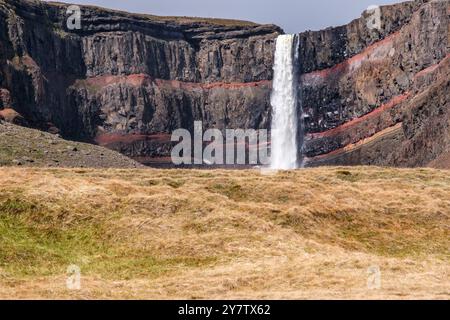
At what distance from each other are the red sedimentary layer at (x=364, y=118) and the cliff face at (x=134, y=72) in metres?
14.9

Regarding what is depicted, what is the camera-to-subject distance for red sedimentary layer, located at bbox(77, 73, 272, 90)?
474ft

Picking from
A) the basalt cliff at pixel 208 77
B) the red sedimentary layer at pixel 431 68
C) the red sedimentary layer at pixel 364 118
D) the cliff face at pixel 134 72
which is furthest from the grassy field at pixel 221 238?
the cliff face at pixel 134 72

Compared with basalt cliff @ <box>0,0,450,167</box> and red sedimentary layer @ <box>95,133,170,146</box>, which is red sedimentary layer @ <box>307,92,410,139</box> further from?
red sedimentary layer @ <box>95,133,170,146</box>

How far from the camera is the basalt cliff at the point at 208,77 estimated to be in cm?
11775

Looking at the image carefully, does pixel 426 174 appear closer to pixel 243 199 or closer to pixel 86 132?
Answer: pixel 243 199

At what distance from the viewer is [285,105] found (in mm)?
138500

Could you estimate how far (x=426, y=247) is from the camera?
34.1 metres

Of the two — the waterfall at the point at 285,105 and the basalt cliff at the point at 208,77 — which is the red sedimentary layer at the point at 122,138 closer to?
the basalt cliff at the point at 208,77

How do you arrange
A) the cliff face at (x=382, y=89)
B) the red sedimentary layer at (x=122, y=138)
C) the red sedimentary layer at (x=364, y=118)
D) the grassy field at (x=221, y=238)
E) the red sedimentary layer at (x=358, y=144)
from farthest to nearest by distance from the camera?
the red sedimentary layer at (x=122, y=138) → the red sedimentary layer at (x=364, y=118) → the red sedimentary layer at (x=358, y=144) → the cliff face at (x=382, y=89) → the grassy field at (x=221, y=238)

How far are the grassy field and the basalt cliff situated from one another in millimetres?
64138

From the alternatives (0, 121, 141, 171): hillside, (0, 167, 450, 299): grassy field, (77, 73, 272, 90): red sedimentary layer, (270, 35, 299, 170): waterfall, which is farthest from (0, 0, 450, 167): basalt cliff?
(0, 167, 450, 299): grassy field

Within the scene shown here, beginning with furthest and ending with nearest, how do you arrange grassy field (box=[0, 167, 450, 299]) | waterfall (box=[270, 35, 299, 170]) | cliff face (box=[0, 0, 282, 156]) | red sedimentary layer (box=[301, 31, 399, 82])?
cliff face (box=[0, 0, 282, 156])
waterfall (box=[270, 35, 299, 170])
red sedimentary layer (box=[301, 31, 399, 82])
grassy field (box=[0, 167, 450, 299])

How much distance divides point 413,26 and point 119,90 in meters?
58.8

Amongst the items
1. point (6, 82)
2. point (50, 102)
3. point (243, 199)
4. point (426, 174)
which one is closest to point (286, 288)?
point (243, 199)
